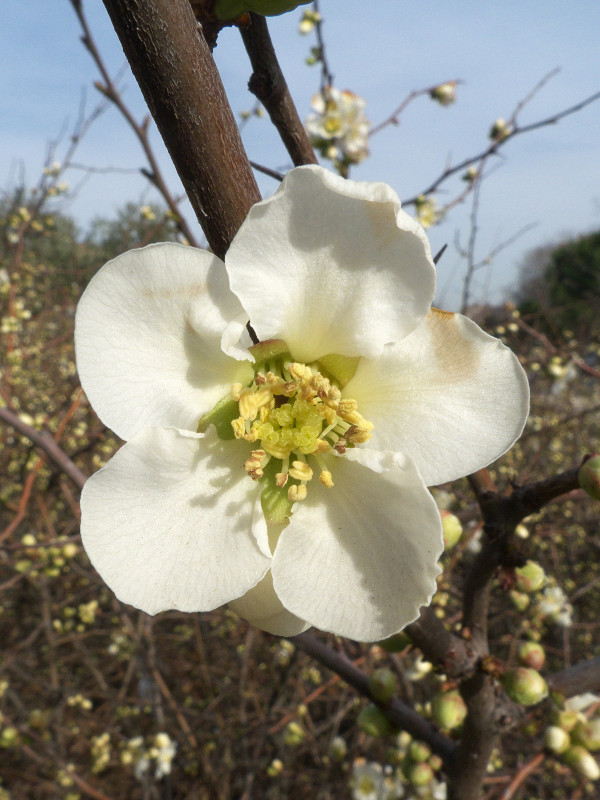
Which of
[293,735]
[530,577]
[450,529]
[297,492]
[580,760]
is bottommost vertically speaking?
[293,735]

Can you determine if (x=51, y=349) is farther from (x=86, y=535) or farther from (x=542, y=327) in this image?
(x=542, y=327)

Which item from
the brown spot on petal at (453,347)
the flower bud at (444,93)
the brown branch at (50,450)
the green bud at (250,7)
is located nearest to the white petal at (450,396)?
the brown spot on petal at (453,347)

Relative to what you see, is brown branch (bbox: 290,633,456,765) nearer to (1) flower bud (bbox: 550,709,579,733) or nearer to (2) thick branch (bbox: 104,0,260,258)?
A: (1) flower bud (bbox: 550,709,579,733)

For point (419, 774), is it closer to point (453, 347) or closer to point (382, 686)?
point (382, 686)

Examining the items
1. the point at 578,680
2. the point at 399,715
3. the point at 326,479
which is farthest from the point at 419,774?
the point at 326,479

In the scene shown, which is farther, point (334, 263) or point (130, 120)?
point (130, 120)

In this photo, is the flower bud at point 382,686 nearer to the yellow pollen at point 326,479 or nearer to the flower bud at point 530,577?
the flower bud at point 530,577
